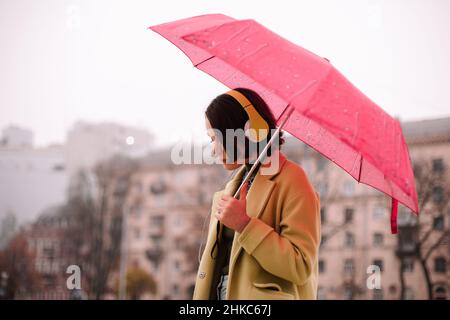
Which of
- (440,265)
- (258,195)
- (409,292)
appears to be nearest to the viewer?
(258,195)

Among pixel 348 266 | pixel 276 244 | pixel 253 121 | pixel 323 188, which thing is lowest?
pixel 348 266

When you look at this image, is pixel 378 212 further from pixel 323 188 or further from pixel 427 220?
pixel 427 220

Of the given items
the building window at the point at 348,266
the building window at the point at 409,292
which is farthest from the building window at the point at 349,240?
the building window at the point at 409,292

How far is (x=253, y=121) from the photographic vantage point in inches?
91.4

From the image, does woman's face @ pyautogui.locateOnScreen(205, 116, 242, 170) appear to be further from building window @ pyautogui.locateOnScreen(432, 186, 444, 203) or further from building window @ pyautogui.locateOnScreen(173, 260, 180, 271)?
building window @ pyautogui.locateOnScreen(173, 260, 180, 271)

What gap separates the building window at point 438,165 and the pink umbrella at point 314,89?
20.5 meters

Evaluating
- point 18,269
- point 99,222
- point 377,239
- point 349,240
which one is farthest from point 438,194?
point 18,269

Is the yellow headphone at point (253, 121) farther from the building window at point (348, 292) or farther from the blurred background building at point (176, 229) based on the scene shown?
the building window at point (348, 292)

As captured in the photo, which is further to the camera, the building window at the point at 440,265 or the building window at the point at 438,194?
the building window at the point at 440,265

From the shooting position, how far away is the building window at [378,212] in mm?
24747

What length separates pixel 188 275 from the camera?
27.4 metres

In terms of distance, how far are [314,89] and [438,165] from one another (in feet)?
70.3
